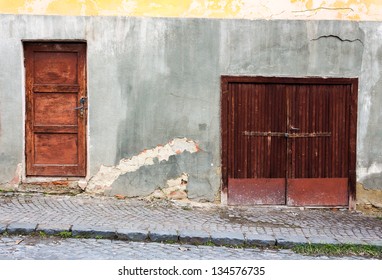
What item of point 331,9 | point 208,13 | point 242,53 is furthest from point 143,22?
point 331,9

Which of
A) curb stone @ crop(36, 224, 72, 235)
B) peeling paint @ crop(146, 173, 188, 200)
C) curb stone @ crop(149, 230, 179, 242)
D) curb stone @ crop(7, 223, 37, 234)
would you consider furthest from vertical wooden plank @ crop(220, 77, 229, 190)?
curb stone @ crop(7, 223, 37, 234)

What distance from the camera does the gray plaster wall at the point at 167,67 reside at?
8547mm

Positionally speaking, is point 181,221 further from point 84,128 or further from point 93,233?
point 84,128

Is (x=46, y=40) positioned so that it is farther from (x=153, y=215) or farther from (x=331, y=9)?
(x=331, y=9)

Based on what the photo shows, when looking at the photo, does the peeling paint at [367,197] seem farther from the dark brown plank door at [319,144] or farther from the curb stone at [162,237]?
the curb stone at [162,237]

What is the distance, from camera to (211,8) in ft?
28.3

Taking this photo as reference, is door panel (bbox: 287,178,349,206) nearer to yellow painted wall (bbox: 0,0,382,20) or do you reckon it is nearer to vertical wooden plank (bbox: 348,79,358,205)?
vertical wooden plank (bbox: 348,79,358,205)

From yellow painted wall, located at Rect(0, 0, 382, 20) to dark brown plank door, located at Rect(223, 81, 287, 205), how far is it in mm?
1165

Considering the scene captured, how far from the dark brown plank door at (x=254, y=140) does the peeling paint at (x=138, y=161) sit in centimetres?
69

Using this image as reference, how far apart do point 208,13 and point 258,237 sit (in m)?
3.65

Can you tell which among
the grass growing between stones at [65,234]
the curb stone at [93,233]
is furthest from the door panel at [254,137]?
the grass growing between stones at [65,234]

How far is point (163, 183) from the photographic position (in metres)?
8.68

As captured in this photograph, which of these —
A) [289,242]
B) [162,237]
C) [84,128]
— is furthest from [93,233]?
[289,242]

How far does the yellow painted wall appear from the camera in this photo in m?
8.52
